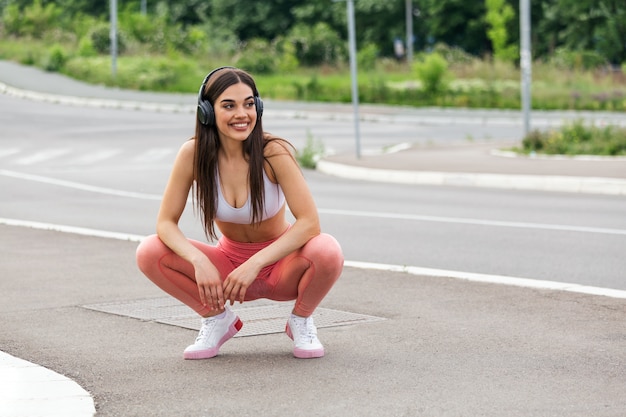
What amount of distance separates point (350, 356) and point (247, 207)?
3.01 ft

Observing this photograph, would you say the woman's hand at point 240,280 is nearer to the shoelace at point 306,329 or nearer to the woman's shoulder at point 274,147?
the shoelace at point 306,329

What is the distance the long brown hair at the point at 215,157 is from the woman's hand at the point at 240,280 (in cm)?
32

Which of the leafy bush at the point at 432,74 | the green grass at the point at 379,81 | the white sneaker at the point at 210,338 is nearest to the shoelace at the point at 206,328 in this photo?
the white sneaker at the point at 210,338

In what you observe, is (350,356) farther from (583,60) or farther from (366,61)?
(583,60)

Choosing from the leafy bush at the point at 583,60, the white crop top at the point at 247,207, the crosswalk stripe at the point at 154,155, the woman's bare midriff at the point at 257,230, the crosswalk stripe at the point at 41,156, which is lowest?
the leafy bush at the point at 583,60

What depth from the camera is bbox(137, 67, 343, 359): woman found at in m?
6.66

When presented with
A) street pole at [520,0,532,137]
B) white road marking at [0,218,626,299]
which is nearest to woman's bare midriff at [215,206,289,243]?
white road marking at [0,218,626,299]

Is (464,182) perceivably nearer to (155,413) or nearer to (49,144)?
(49,144)

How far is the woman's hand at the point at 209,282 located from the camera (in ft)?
21.5

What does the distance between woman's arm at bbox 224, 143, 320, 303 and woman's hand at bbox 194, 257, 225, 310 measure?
39 mm

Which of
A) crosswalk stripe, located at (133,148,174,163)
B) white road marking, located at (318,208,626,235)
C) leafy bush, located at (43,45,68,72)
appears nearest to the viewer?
white road marking, located at (318,208,626,235)

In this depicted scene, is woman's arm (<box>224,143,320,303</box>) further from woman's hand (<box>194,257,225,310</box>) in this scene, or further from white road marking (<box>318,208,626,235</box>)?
white road marking (<box>318,208,626,235</box>)

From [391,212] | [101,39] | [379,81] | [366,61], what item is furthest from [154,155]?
[101,39]

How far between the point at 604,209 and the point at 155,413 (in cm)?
1164
